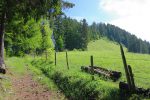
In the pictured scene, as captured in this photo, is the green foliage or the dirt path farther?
the green foliage

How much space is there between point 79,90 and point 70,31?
12251 cm

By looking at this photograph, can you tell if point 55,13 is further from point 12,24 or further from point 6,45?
point 6,45

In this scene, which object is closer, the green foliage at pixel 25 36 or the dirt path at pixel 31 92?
the dirt path at pixel 31 92

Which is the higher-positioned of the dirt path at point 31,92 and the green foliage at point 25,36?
the green foliage at point 25,36

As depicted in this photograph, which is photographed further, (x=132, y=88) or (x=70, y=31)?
(x=70, y=31)

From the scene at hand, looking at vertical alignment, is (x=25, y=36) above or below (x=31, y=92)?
above

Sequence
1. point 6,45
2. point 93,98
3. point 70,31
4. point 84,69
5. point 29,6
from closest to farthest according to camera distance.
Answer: point 93,98
point 29,6
point 84,69
point 6,45
point 70,31

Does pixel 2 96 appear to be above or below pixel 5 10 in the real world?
below

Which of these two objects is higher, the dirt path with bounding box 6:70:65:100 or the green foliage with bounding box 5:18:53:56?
the green foliage with bounding box 5:18:53:56

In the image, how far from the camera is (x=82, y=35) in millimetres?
143750

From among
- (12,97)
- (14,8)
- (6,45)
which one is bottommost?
(12,97)

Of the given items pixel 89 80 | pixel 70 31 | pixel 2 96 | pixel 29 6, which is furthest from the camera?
pixel 70 31

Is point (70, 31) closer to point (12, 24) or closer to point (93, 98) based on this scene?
point (12, 24)

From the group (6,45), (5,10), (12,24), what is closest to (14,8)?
(5,10)
